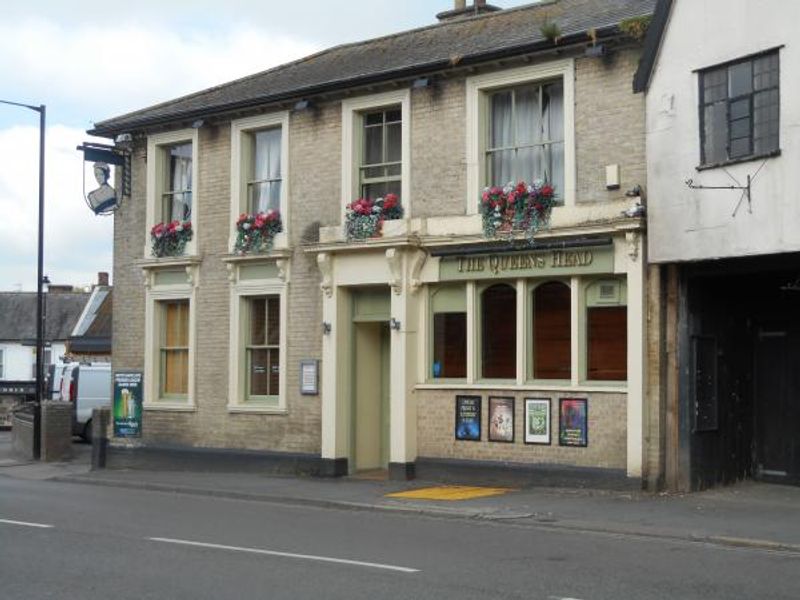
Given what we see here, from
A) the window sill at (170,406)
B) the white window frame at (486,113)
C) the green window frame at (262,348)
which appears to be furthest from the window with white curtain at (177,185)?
the white window frame at (486,113)

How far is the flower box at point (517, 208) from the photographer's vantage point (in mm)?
17094

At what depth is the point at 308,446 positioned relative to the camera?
19891 millimetres

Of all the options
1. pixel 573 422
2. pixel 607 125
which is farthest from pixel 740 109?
pixel 573 422

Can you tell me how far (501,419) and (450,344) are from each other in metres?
1.61

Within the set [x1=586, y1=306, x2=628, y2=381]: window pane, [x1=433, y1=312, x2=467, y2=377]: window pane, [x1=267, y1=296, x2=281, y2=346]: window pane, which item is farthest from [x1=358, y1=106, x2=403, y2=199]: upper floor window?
[x1=586, y1=306, x2=628, y2=381]: window pane

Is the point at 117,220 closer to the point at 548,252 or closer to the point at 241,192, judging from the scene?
the point at 241,192

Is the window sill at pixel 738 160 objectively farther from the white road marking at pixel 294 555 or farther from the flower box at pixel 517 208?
the white road marking at pixel 294 555

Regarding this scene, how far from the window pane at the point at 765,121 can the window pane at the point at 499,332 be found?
15.2 ft

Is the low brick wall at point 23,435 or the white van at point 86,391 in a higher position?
the white van at point 86,391

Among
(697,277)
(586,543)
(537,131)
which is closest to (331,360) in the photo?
(537,131)

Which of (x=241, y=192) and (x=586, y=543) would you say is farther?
(x=241, y=192)

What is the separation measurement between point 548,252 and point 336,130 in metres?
4.79

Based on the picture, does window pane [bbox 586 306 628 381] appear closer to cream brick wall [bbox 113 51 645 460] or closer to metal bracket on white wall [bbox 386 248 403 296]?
cream brick wall [bbox 113 51 645 460]

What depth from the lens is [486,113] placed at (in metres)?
18.1
